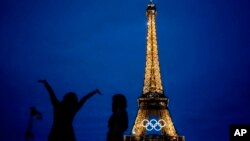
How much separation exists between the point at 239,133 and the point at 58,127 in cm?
457

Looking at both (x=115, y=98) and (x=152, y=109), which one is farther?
(x=152, y=109)

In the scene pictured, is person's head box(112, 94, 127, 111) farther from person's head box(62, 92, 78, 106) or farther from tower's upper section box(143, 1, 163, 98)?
tower's upper section box(143, 1, 163, 98)

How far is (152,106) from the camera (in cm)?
5359

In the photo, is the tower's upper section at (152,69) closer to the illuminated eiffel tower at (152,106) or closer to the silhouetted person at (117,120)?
the illuminated eiffel tower at (152,106)

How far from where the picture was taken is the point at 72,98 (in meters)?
6.89

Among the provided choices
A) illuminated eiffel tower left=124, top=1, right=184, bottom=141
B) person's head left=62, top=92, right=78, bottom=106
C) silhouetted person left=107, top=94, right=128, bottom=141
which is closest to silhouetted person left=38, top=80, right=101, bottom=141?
person's head left=62, top=92, right=78, bottom=106

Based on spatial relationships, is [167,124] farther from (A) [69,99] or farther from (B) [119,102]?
(B) [119,102]

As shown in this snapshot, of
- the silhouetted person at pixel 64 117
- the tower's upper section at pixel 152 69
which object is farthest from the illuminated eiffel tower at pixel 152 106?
the silhouetted person at pixel 64 117

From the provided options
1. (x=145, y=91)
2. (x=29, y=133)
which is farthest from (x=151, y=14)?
(x=29, y=133)

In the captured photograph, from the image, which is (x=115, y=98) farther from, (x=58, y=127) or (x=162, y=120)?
(x=162, y=120)

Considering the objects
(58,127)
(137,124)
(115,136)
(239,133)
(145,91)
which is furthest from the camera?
(145,91)

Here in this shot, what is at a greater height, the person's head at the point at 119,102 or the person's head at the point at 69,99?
the person's head at the point at 69,99

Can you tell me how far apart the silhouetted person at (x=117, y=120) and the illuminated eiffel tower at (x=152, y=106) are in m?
45.0

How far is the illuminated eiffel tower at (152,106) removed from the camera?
51875mm
